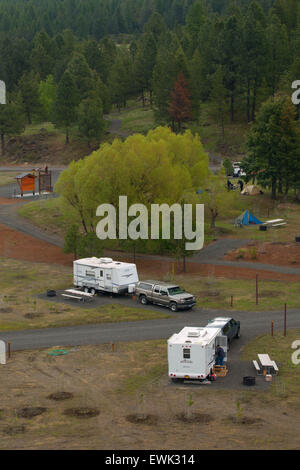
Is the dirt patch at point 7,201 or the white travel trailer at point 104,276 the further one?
the dirt patch at point 7,201

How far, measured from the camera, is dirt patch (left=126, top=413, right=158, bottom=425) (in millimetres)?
26562

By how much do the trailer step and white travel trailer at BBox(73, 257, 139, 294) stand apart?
586 inches

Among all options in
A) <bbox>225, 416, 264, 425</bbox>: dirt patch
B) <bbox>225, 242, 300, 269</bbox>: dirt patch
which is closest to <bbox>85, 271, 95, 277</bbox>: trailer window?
<bbox>225, 242, 300, 269</bbox>: dirt patch

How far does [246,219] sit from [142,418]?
45.2 m

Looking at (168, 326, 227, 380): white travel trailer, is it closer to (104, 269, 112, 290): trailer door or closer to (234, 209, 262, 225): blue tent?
(104, 269, 112, 290): trailer door

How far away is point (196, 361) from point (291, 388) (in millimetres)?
4397

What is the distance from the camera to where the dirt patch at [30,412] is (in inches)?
1078

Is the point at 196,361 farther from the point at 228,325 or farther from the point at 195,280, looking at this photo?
the point at 195,280
